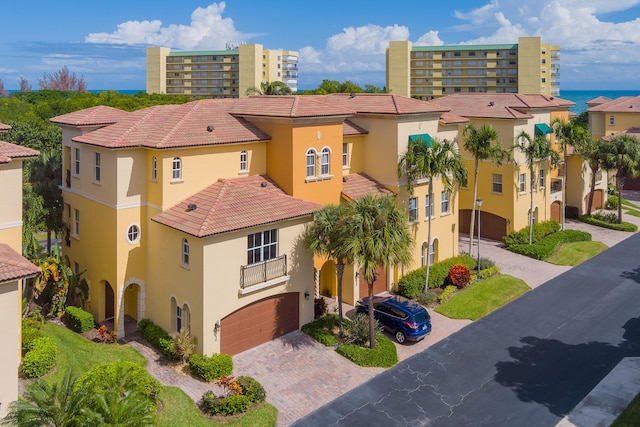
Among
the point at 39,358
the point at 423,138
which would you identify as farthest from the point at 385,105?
the point at 39,358

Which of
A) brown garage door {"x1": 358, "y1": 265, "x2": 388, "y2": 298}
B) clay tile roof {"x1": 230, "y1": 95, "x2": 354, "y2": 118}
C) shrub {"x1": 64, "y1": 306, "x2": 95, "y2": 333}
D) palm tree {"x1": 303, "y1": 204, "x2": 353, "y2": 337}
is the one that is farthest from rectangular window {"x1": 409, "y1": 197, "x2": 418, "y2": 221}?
shrub {"x1": 64, "y1": 306, "x2": 95, "y2": 333}

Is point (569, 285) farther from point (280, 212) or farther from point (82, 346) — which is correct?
point (82, 346)

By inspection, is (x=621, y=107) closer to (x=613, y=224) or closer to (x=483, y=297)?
(x=613, y=224)

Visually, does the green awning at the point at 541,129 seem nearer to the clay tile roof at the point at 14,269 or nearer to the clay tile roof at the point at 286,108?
the clay tile roof at the point at 286,108

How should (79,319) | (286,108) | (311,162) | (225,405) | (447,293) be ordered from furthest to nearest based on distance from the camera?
1. (447,293)
2. (311,162)
3. (286,108)
4. (79,319)
5. (225,405)

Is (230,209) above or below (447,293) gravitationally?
above

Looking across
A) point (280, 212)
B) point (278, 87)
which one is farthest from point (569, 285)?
point (278, 87)

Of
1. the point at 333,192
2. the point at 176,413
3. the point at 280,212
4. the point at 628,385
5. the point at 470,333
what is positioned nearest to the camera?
the point at 176,413
